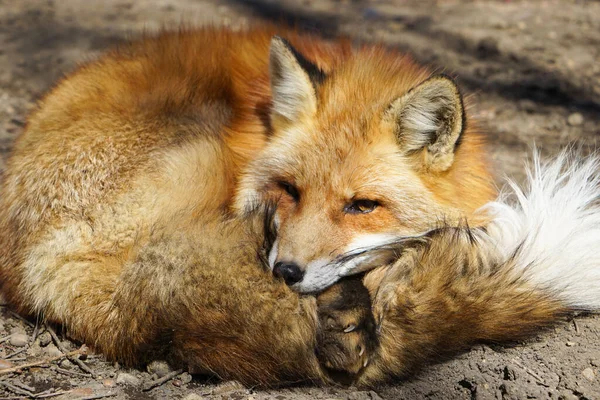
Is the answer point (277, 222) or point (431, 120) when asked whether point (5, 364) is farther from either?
point (431, 120)

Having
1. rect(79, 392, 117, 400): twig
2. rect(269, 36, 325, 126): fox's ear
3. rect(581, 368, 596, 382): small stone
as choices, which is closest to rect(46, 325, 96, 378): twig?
rect(79, 392, 117, 400): twig

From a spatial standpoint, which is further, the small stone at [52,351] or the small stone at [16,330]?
the small stone at [16,330]

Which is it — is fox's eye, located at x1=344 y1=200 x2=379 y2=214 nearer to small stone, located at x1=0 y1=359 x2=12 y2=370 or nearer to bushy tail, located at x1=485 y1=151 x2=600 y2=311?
bushy tail, located at x1=485 y1=151 x2=600 y2=311

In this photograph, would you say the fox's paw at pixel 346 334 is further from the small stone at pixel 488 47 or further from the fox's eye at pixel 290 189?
the small stone at pixel 488 47

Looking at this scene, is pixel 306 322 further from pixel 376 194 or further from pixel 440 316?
pixel 376 194

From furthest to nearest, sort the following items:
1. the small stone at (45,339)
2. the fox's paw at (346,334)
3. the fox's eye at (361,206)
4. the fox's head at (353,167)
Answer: the small stone at (45,339), the fox's eye at (361,206), the fox's head at (353,167), the fox's paw at (346,334)

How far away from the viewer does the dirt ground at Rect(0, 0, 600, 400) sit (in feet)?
6.84

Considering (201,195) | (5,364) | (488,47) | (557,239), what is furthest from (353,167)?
(488,47)

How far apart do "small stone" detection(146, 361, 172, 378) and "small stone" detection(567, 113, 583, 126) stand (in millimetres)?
3300

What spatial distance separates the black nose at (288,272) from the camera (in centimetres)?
203

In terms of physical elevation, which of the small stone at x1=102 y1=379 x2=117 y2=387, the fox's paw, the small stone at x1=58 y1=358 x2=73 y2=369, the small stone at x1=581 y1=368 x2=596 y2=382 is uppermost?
the fox's paw

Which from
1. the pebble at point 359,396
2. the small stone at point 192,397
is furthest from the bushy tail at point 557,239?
the small stone at point 192,397

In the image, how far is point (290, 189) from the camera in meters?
2.42

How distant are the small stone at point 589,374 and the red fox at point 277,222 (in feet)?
0.77
